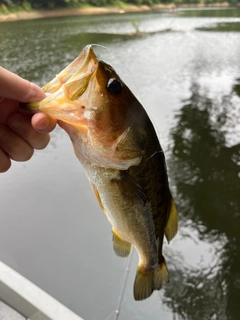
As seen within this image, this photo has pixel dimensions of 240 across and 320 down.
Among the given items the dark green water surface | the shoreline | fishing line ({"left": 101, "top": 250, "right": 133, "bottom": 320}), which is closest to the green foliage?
the shoreline

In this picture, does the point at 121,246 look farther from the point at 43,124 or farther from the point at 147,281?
the point at 43,124

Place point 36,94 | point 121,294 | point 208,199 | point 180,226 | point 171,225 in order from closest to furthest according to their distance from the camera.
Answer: point 36,94, point 171,225, point 121,294, point 180,226, point 208,199

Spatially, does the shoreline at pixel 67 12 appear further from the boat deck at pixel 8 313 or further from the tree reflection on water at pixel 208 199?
the boat deck at pixel 8 313

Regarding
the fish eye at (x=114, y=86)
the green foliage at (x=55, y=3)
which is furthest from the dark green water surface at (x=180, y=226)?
→ the green foliage at (x=55, y=3)

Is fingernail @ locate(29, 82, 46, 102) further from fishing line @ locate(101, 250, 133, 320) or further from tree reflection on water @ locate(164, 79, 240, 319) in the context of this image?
tree reflection on water @ locate(164, 79, 240, 319)

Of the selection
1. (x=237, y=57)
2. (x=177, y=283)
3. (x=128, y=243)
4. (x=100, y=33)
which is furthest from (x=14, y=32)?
(x=128, y=243)

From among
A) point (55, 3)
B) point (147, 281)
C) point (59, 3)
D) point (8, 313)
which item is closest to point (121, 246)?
point (147, 281)
